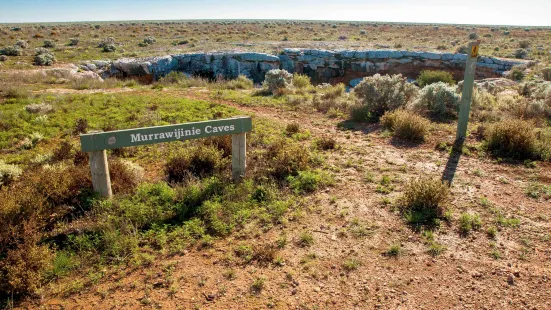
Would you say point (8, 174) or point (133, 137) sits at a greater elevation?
point (133, 137)

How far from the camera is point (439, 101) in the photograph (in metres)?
11.4

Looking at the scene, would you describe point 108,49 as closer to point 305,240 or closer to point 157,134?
point 157,134

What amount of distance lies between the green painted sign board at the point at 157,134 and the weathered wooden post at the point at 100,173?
0.50 ft

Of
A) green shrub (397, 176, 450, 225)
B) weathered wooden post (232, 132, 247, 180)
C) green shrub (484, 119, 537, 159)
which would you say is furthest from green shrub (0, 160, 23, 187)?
green shrub (484, 119, 537, 159)

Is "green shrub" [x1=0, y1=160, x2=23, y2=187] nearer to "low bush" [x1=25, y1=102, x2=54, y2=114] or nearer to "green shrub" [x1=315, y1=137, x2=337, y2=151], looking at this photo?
"low bush" [x1=25, y1=102, x2=54, y2=114]

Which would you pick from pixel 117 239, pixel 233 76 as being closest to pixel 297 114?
pixel 117 239

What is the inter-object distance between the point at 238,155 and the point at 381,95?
660 cm

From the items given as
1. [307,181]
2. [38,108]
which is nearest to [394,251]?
[307,181]

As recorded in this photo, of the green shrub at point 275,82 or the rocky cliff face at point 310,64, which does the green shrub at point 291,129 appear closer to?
the green shrub at point 275,82

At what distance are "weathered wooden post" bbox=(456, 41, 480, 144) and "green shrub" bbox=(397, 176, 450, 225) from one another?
145 inches

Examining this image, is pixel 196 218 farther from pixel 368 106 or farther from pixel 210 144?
pixel 368 106

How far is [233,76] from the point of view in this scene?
26047 millimetres

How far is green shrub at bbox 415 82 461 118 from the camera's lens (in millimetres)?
11352

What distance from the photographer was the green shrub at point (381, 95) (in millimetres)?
11516
